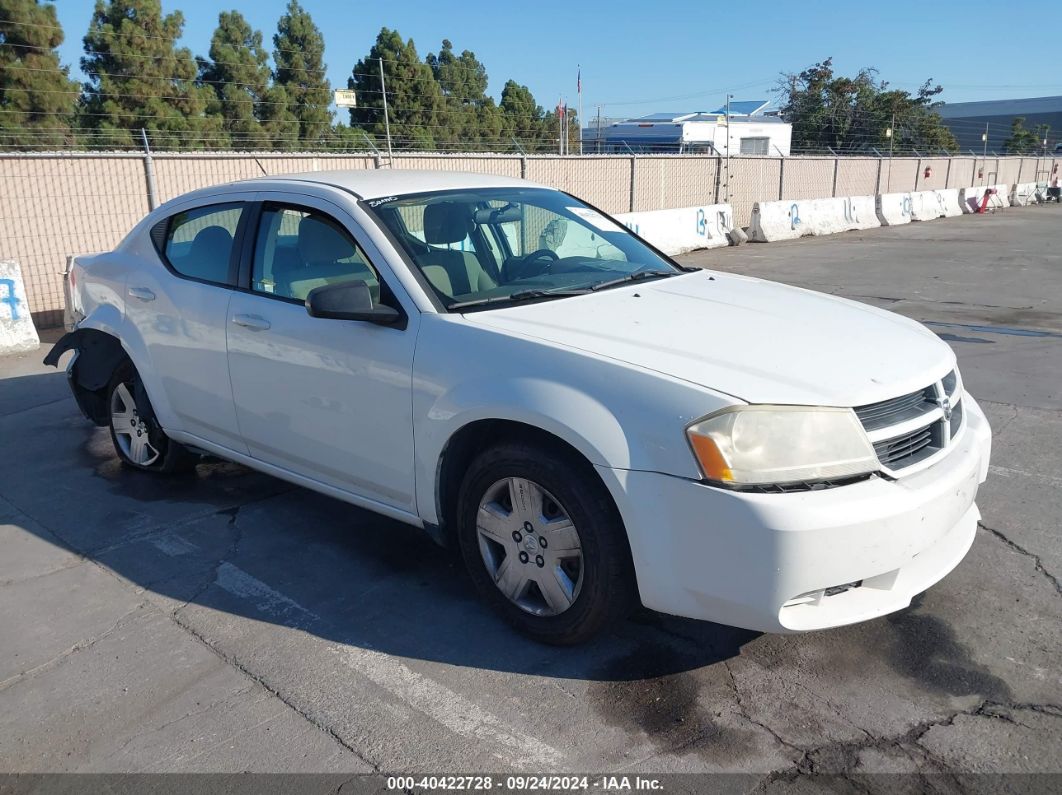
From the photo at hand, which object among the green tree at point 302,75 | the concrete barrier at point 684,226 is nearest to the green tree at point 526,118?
the green tree at point 302,75

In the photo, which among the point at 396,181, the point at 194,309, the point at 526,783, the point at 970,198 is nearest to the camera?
the point at 526,783

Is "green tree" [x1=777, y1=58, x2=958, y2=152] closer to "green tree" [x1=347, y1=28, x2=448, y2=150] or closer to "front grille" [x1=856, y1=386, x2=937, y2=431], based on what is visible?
"green tree" [x1=347, y1=28, x2=448, y2=150]

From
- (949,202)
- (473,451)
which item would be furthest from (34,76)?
(949,202)

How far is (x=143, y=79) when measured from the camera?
22.6 meters

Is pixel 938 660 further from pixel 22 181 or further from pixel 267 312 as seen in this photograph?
pixel 22 181

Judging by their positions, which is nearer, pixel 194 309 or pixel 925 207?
pixel 194 309

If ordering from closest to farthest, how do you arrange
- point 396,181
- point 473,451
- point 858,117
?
1. point 473,451
2. point 396,181
3. point 858,117

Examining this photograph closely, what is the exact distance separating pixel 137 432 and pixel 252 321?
1.65 meters

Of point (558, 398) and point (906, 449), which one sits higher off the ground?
point (558, 398)

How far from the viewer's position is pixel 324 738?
2.94 meters

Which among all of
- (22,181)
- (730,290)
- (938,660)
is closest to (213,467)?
(730,290)

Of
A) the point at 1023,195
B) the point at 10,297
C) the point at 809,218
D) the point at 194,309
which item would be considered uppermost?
the point at 194,309

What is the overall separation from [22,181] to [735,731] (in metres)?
10.4

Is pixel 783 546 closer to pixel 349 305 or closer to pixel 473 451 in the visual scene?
pixel 473 451
